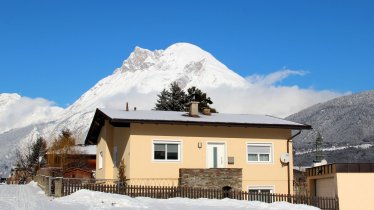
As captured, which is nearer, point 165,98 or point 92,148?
point 165,98

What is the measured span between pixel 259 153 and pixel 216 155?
277cm

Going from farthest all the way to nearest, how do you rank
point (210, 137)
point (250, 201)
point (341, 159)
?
point (341, 159), point (210, 137), point (250, 201)

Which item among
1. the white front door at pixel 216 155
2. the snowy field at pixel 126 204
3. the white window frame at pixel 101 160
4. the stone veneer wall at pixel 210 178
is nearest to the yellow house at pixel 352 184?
the snowy field at pixel 126 204

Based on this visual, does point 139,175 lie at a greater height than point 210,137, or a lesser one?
lesser

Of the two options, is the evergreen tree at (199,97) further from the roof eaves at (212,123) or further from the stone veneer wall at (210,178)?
the stone veneer wall at (210,178)

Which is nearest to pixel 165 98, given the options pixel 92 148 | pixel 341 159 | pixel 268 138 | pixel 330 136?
pixel 92 148

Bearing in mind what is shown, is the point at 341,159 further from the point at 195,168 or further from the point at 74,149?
the point at 195,168

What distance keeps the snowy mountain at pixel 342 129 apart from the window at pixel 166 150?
255 feet

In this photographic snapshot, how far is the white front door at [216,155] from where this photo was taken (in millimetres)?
31734

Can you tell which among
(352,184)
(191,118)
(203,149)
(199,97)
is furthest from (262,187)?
(199,97)

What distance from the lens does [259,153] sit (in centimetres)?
3284

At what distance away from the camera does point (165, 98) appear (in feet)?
215

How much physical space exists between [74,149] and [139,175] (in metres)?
48.5

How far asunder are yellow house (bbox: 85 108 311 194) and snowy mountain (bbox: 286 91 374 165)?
2894 inches
